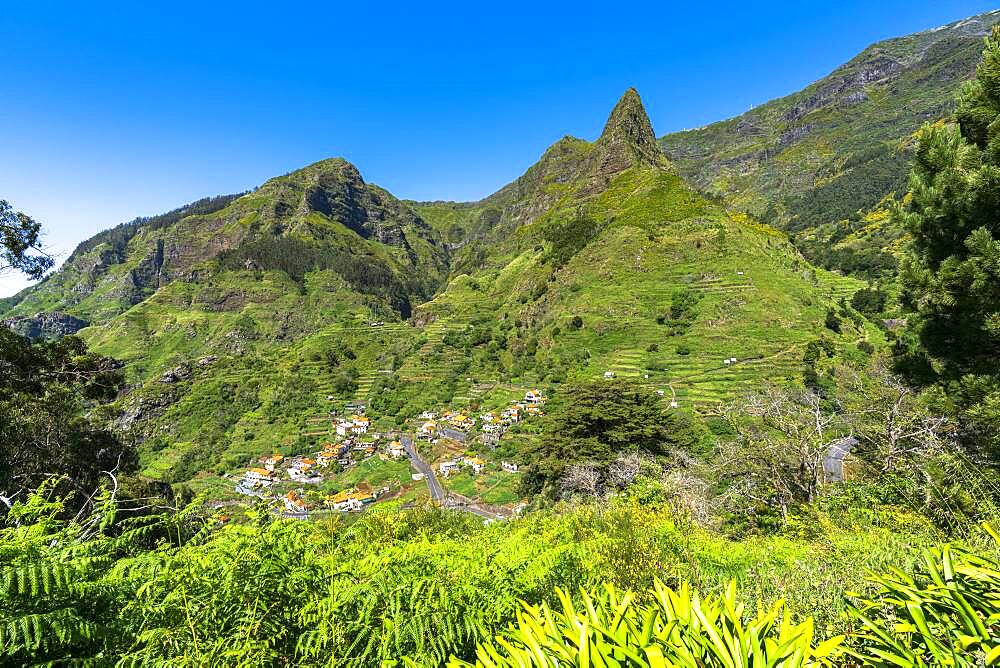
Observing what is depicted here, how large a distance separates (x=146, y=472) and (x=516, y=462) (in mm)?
47480

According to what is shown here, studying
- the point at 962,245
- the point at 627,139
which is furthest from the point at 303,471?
the point at 627,139

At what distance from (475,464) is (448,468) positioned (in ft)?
8.35

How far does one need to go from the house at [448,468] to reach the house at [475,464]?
771mm

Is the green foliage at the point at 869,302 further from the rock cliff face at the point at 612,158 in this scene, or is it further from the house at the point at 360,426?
the house at the point at 360,426

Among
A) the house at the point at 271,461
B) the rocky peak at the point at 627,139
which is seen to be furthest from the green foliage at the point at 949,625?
the rocky peak at the point at 627,139

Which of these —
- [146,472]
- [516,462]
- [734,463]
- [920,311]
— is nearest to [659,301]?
[516,462]

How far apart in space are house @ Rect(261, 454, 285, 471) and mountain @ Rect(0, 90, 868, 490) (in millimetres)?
2553

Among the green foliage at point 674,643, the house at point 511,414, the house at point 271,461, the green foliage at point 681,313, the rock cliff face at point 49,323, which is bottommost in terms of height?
the house at point 271,461

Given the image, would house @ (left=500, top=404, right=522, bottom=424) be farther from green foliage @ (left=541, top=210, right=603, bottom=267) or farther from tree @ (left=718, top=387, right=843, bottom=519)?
green foliage @ (left=541, top=210, right=603, bottom=267)

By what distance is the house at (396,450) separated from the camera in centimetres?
3922

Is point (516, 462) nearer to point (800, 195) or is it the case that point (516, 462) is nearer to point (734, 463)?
point (734, 463)

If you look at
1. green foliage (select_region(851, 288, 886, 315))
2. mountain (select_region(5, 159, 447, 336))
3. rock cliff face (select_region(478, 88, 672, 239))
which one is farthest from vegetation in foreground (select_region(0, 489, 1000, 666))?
mountain (select_region(5, 159, 447, 336))

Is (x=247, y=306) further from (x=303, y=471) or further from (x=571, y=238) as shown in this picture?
(x=571, y=238)

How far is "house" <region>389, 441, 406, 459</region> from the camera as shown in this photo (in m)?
39.2
